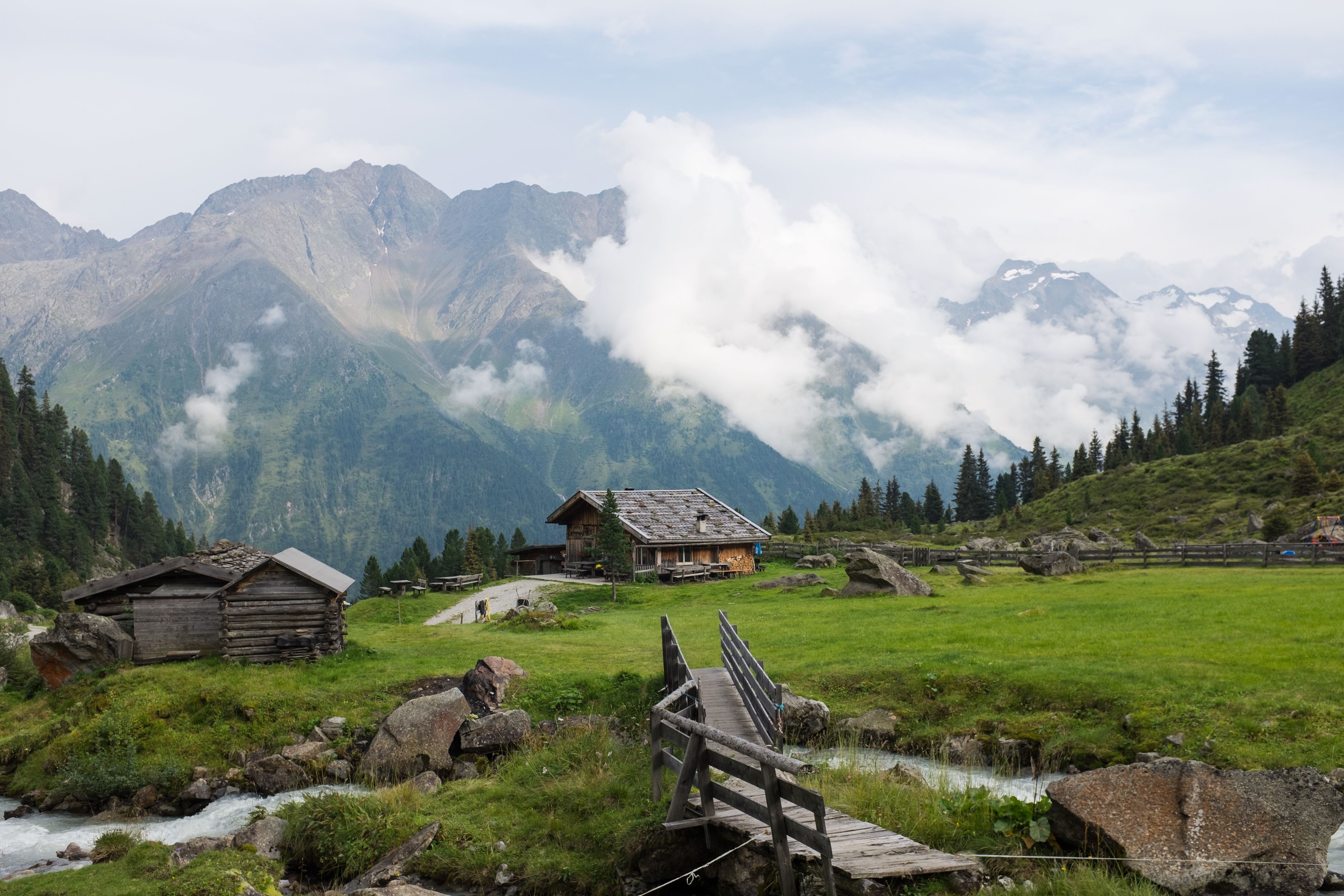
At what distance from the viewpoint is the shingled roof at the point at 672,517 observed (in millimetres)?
66938

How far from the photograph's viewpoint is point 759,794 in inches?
592

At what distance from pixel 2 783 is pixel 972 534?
95.2m

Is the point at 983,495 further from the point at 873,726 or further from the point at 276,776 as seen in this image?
the point at 276,776

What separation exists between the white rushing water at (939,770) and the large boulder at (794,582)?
3050cm

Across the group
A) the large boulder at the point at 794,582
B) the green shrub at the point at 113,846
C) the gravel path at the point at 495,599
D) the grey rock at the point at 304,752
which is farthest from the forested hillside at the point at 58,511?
the green shrub at the point at 113,846

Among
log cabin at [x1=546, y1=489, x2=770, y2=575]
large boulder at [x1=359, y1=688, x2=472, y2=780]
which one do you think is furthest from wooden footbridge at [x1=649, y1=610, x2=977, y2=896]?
log cabin at [x1=546, y1=489, x2=770, y2=575]

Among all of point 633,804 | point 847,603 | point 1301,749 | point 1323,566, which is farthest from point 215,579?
point 1323,566

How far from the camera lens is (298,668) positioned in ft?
101

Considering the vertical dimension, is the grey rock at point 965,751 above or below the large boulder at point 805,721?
below

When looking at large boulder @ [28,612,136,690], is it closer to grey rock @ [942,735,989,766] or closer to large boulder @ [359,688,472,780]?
large boulder @ [359,688,472,780]

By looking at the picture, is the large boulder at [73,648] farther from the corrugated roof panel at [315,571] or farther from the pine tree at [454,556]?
the pine tree at [454,556]

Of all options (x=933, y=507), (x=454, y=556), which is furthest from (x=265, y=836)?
(x=933, y=507)

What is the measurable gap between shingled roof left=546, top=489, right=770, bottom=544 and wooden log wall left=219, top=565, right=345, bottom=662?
33448 mm

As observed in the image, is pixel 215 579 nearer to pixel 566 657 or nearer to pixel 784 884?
pixel 566 657
